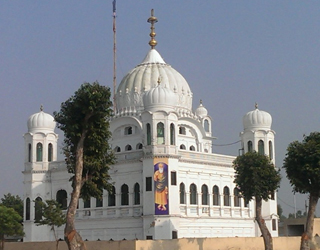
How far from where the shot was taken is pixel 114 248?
35750 mm

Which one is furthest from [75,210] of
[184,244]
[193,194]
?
[193,194]

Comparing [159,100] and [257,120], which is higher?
[159,100]

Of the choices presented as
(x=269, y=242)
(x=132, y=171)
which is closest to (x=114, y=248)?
(x=269, y=242)

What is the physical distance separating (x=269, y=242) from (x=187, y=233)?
387 inches

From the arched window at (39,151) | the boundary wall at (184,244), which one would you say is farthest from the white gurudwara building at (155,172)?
the boundary wall at (184,244)

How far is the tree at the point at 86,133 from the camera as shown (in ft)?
105

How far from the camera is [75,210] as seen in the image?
102 feet

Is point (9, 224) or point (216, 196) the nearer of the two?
point (216, 196)

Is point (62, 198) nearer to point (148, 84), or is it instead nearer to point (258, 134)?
point (148, 84)

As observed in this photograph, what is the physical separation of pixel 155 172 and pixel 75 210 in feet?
48.6

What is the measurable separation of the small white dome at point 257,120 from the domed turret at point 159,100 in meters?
8.95

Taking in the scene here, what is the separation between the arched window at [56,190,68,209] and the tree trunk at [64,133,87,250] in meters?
21.1

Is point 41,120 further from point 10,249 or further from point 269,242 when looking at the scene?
point 269,242

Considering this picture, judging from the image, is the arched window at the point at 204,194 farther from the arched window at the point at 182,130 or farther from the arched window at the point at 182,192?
the arched window at the point at 182,130
